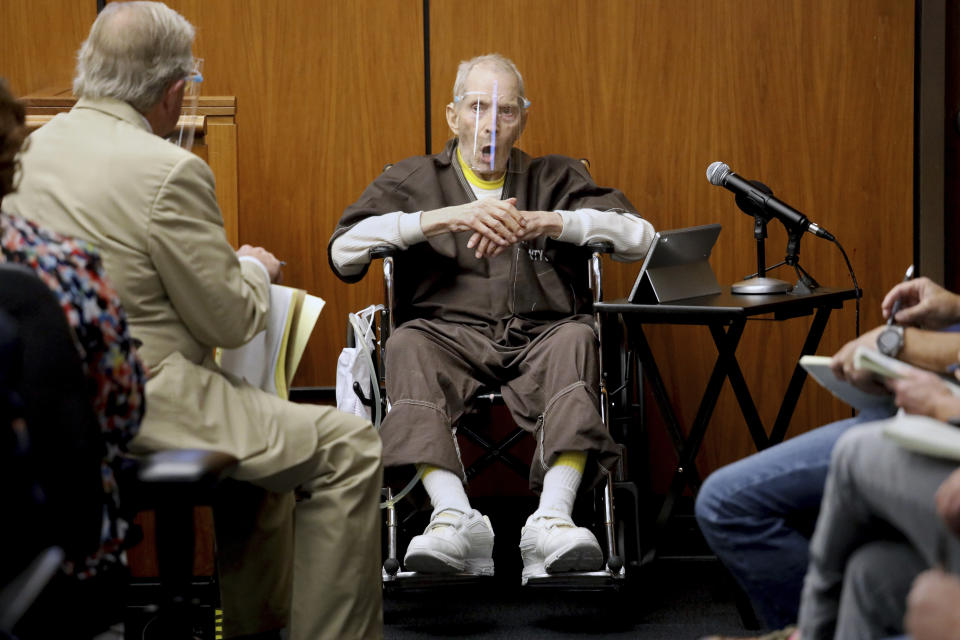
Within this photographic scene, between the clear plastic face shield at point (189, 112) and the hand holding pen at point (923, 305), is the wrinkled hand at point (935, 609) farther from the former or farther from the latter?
the clear plastic face shield at point (189, 112)

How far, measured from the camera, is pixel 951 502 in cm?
116

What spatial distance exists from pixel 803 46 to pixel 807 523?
2.06 meters

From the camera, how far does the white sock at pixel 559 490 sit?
8.27ft

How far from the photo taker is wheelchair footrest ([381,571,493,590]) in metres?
2.45

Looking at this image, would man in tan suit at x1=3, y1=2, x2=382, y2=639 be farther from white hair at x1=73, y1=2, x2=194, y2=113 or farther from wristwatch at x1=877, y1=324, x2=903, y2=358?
wristwatch at x1=877, y1=324, x2=903, y2=358

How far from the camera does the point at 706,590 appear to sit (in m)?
2.79

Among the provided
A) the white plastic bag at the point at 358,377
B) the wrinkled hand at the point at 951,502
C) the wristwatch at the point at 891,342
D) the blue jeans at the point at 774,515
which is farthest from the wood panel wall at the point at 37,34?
the wrinkled hand at the point at 951,502

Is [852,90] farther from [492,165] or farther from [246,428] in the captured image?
[246,428]

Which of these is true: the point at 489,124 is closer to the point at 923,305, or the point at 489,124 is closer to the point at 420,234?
the point at 420,234

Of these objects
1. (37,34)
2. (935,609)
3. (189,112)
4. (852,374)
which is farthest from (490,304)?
(935,609)

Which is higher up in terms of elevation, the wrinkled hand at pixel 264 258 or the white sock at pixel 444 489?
the wrinkled hand at pixel 264 258

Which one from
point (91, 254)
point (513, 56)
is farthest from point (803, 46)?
point (91, 254)

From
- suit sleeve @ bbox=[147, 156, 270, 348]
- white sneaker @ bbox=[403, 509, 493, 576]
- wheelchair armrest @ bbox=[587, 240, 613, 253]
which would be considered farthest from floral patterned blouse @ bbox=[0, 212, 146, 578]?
wheelchair armrest @ bbox=[587, 240, 613, 253]

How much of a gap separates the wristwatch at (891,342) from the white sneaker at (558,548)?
0.87 meters
